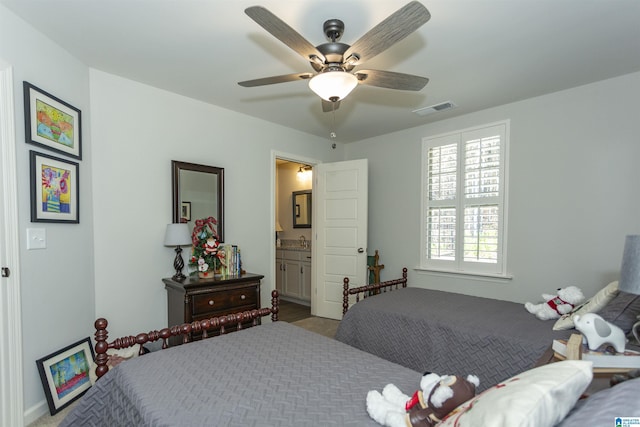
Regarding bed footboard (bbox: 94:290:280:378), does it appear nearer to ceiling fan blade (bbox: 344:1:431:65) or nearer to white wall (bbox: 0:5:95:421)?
white wall (bbox: 0:5:95:421)

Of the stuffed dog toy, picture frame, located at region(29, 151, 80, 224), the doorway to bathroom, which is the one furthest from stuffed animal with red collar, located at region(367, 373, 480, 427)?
the doorway to bathroom

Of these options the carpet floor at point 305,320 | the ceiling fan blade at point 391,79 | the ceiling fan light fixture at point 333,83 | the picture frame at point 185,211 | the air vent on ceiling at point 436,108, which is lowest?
the carpet floor at point 305,320

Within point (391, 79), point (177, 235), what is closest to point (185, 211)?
point (177, 235)

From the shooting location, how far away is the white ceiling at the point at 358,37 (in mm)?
1871

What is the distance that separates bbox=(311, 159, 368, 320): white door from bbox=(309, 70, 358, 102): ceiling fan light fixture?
2.41m

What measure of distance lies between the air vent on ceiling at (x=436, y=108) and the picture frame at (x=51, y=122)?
3182mm

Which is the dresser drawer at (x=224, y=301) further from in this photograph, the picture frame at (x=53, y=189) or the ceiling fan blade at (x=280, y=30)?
the ceiling fan blade at (x=280, y=30)

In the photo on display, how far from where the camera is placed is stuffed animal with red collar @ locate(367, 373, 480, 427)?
94 centimetres

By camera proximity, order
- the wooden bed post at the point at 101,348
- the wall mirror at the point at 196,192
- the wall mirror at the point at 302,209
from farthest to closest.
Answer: the wall mirror at the point at 302,209, the wall mirror at the point at 196,192, the wooden bed post at the point at 101,348

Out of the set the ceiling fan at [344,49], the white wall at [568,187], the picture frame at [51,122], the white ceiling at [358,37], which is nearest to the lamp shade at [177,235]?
the picture frame at [51,122]

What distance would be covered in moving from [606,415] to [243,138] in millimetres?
3656

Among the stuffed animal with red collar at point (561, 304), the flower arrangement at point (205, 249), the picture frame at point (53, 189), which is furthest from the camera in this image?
the flower arrangement at point (205, 249)

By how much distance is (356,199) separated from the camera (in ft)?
14.2

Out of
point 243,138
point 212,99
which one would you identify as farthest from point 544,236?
point 212,99
